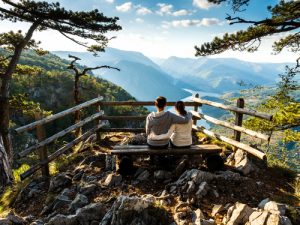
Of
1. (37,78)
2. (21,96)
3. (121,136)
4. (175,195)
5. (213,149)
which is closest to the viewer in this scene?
(175,195)

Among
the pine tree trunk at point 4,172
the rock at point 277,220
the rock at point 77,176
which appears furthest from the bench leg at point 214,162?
the pine tree trunk at point 4,172

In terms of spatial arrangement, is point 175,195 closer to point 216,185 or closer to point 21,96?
point 216,185

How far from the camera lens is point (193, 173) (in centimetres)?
611

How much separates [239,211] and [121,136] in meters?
7.97

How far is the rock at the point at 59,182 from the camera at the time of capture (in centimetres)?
687

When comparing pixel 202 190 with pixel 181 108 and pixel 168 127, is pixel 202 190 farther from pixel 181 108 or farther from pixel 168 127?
pixel 181 108

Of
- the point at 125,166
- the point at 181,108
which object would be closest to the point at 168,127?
the point at 181,108

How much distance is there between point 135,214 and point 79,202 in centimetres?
183

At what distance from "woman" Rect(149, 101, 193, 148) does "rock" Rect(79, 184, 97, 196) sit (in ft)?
6.24

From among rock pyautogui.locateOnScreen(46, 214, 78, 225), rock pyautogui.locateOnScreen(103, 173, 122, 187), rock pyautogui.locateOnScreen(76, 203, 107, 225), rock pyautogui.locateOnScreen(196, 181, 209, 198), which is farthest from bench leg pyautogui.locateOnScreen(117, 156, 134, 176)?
rock pyautogui.locateOnScreen(46, 214, 78, 225)

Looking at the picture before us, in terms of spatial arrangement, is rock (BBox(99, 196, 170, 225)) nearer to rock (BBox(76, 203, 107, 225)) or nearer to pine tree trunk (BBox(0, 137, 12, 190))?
rock (BBox(76, 203, 107, 225))

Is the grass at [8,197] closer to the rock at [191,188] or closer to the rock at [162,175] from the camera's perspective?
the rock at [162,175]

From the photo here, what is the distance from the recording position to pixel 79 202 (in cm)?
576

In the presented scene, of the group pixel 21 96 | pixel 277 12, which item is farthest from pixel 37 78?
pixel 277 12
